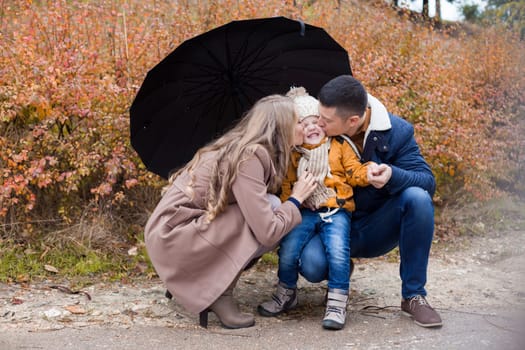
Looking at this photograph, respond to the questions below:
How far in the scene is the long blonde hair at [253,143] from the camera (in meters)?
3.08

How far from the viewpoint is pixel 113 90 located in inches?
174

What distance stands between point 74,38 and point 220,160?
253 cm

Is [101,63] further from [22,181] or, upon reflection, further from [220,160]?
[220,160]

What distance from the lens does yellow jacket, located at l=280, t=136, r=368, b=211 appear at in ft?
11.2

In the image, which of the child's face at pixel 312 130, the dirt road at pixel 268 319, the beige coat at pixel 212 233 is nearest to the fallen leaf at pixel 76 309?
the dirt road at pixel 268 319

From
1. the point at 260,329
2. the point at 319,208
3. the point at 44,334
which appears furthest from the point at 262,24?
the point at 44,334

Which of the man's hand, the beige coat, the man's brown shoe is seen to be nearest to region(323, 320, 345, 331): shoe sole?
the man's brown shoe

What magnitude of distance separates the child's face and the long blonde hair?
0.18m

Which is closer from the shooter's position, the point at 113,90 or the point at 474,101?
the point at 113,90

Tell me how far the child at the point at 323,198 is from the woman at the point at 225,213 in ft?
0.56

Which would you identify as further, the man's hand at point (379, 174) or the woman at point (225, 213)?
the man's hand at point (379, 174)

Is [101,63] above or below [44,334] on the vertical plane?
above

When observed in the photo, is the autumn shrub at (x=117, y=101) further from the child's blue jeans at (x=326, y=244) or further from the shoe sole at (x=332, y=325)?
the shoe sole at (x=332, y=325)

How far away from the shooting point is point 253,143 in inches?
123
